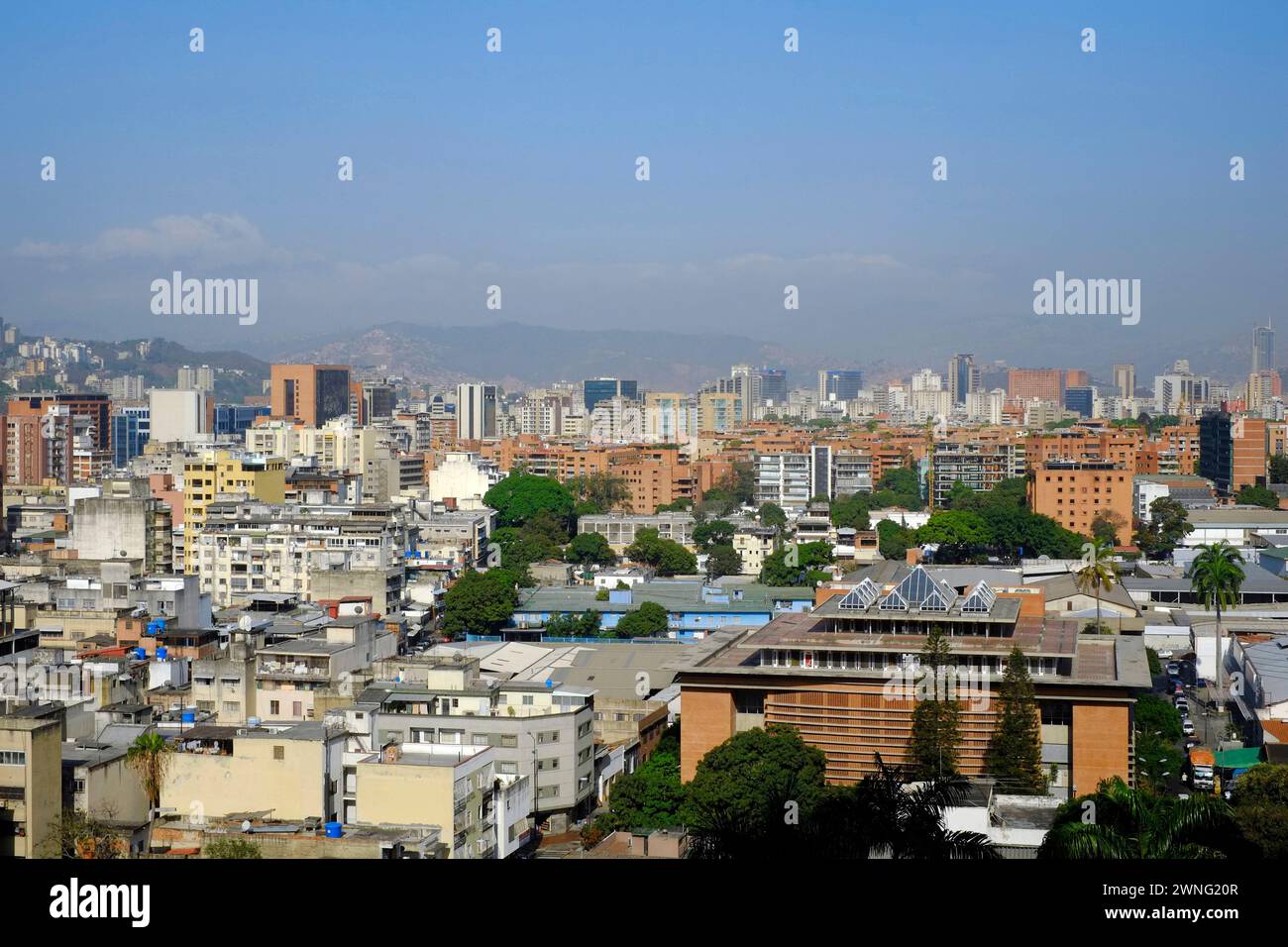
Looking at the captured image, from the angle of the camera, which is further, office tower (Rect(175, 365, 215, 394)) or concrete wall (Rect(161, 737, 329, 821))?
office tower (Rect(175, 365, 215, 394))

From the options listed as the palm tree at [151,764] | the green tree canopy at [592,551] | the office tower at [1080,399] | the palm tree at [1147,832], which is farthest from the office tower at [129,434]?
the palm tree at [1147,832]

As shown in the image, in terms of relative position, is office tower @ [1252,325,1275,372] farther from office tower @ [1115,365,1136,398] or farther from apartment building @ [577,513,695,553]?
apartment building @ [577,513,695,553]

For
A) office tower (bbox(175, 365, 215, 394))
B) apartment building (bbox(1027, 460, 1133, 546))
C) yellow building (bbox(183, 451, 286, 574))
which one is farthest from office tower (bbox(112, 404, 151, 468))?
apartment building (bbox(1027, 460, 1133, 546))

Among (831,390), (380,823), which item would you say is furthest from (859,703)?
(831,390)

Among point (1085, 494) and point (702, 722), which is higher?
point (1085, 494)

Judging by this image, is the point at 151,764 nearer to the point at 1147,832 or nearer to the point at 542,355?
the point at 1147,832

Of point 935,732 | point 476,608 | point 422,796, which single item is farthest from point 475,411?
point 422,796
